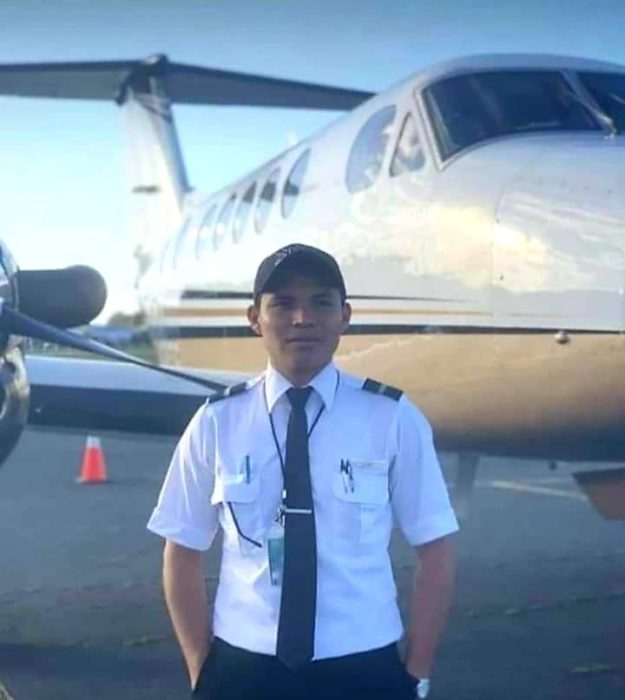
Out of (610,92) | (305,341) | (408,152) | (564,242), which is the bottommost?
(305,341)

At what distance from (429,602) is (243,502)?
17.5 inches

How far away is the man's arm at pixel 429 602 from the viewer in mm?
2957

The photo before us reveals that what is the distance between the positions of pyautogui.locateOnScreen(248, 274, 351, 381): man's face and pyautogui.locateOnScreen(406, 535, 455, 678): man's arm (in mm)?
Result: 464

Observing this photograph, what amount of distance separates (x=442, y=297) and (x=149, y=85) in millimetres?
11691

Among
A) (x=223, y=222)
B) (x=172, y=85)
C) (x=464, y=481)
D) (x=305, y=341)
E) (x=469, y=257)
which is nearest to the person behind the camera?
(x=305, y=341)

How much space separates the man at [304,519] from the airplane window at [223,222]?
297 inches

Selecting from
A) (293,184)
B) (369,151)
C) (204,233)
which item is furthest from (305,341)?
(204,233)

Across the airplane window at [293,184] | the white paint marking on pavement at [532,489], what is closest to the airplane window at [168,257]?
the white paint marking on pavement at [532,489]

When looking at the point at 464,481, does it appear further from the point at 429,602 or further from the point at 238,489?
the point at 238,489

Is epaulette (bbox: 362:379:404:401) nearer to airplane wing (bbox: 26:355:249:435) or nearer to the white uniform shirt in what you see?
the white uniform shirt

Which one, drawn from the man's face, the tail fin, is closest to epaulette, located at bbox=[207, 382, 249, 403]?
the man's face

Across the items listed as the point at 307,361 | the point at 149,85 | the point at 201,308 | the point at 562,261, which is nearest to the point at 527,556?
the point at 201,308

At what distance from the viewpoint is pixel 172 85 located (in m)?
17.8

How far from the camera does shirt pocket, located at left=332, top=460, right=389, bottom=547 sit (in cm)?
287
